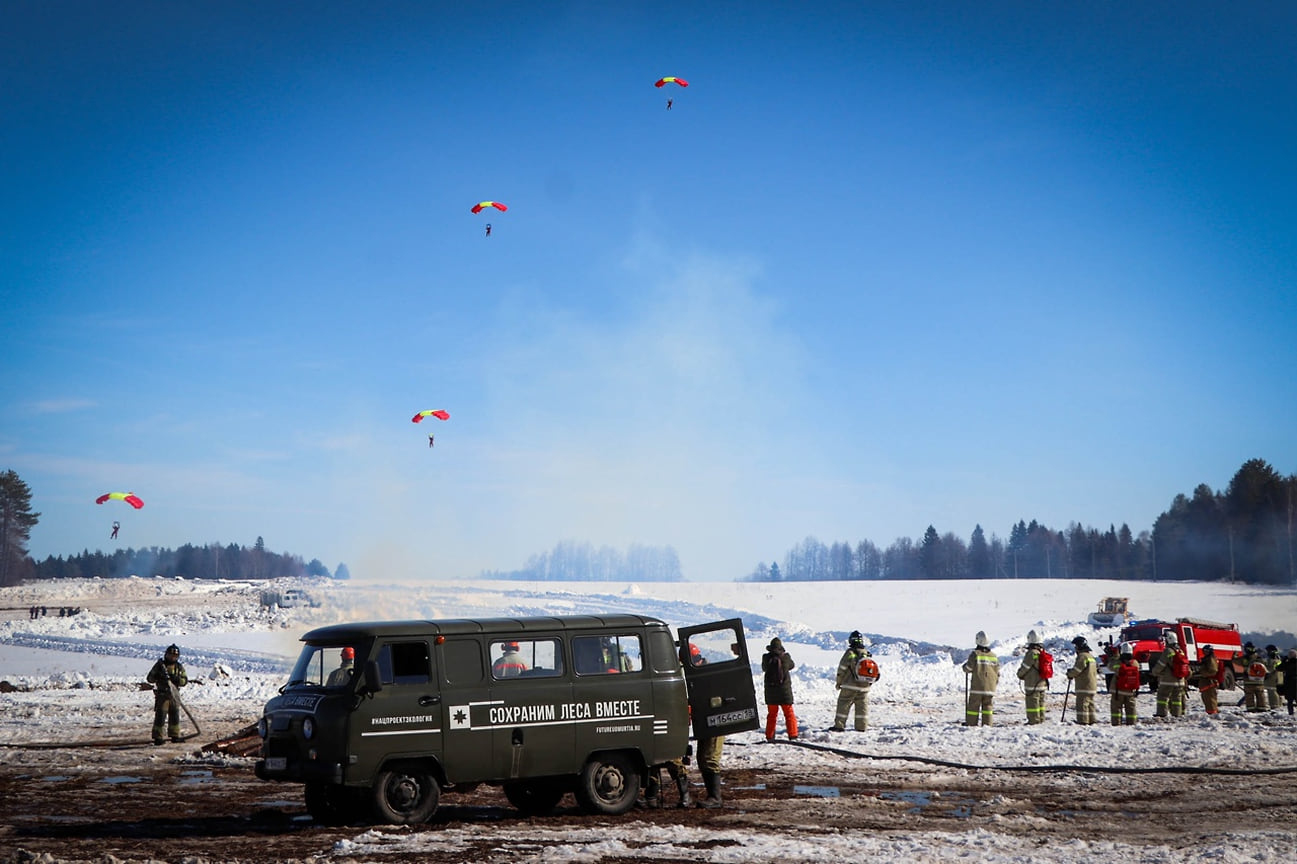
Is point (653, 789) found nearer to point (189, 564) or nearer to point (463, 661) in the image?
point (463, 661)

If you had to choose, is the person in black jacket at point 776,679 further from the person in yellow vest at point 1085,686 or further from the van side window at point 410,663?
the van side window at point 410,663

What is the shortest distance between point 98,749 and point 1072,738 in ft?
57.2

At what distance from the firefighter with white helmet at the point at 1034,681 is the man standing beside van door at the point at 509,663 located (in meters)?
13.1

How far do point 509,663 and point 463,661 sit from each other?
0.55m

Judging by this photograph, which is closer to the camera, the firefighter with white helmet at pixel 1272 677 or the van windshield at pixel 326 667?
the van windshield at pixel 326 667

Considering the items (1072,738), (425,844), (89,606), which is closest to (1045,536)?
(89,606)

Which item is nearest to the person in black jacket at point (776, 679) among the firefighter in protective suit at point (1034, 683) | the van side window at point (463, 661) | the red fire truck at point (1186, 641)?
the firefighter in protective suit at point (1034, 683)

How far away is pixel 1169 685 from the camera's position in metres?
24.6

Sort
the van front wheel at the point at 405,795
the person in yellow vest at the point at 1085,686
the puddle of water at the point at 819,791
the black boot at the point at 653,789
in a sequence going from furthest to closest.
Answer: the person in yellow vest at the point at 1085,686
the puddle of water at the point at 819,791
the black boot at the point at 653,789
the van front wheel at the point at 405,795

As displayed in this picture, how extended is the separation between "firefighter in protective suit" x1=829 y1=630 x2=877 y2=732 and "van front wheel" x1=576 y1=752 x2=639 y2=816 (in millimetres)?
8816

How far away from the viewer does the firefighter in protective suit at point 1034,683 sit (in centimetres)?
2242

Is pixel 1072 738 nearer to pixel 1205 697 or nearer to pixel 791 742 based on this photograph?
pixel 791 742

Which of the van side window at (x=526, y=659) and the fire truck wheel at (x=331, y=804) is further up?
the van side window at (x=526, y=659)

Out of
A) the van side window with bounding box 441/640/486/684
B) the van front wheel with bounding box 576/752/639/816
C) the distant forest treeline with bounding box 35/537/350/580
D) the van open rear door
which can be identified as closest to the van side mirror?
Result: the van side window with bounding box 441/640/486/684
